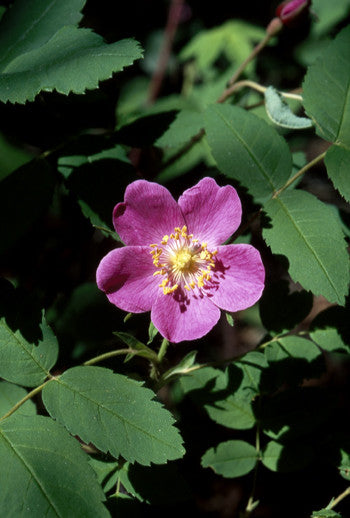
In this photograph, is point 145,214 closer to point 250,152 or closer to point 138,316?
point 250,152

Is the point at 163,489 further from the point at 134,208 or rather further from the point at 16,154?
the point at 16,154

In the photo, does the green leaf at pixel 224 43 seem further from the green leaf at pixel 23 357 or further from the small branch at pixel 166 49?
the green leaf at pixel 23 357

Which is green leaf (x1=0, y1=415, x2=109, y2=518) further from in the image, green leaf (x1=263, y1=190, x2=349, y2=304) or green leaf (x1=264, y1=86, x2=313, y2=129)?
green leaf (x1=264, y1=86, x2=313, y2=129)

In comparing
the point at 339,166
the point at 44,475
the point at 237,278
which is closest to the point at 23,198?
the point at 237,278

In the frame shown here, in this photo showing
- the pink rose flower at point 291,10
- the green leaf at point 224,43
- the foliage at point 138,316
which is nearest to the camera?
the foliage at point 138,316

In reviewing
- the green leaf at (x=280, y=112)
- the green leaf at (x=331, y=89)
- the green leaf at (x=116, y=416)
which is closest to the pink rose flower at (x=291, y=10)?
the green leaf at (x=280, y=112)

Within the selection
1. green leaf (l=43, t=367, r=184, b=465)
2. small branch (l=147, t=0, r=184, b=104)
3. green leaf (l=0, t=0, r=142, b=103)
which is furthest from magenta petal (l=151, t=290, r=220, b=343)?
small branch (l=147, t=0, r=184, b=104)

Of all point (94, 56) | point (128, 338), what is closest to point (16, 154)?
point (94, 56)
